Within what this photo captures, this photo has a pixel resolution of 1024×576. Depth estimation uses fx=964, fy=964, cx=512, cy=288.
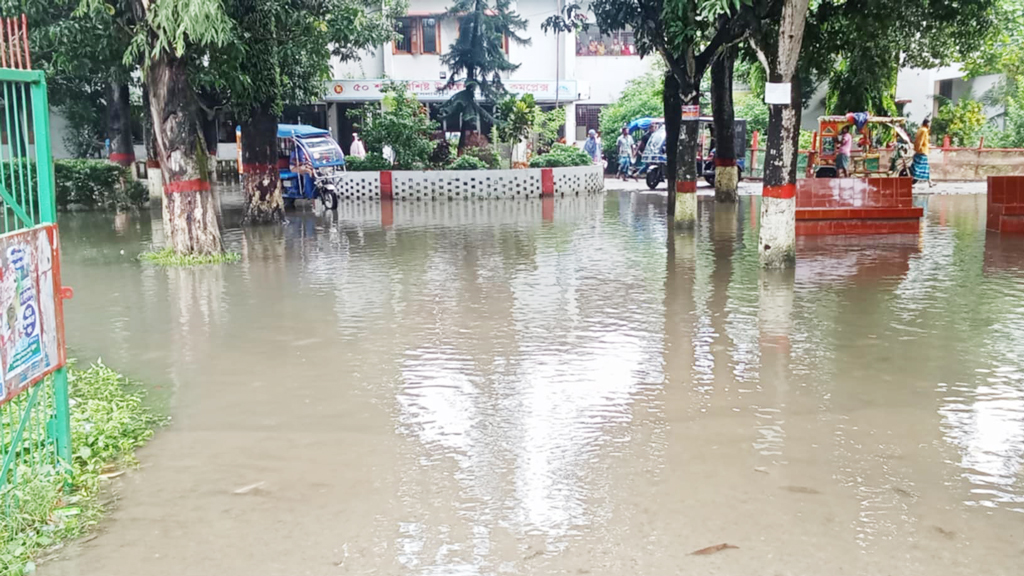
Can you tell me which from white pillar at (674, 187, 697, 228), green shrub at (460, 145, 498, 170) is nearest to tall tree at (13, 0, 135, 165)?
green shrub at (460, 145, 498, 170)

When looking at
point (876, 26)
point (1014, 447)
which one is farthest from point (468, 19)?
point (1014, 447)

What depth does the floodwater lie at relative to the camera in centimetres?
487

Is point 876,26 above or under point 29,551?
above

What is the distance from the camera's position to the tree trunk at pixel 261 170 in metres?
19.5

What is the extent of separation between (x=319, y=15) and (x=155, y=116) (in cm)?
567

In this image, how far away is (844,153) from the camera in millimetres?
23312

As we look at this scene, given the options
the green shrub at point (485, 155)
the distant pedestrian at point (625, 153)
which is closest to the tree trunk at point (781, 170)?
the green shrub at point (485, 155)

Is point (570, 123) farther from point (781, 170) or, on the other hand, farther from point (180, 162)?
point (781, 170)

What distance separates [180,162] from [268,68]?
372 cm

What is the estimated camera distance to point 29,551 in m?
4.71

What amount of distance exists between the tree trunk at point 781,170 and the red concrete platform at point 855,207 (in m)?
4.26

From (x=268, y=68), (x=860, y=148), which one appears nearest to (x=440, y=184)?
(x=268, y=68)

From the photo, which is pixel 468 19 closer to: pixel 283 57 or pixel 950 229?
pixel 283 57

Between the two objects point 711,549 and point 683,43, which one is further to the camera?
point 683,43
